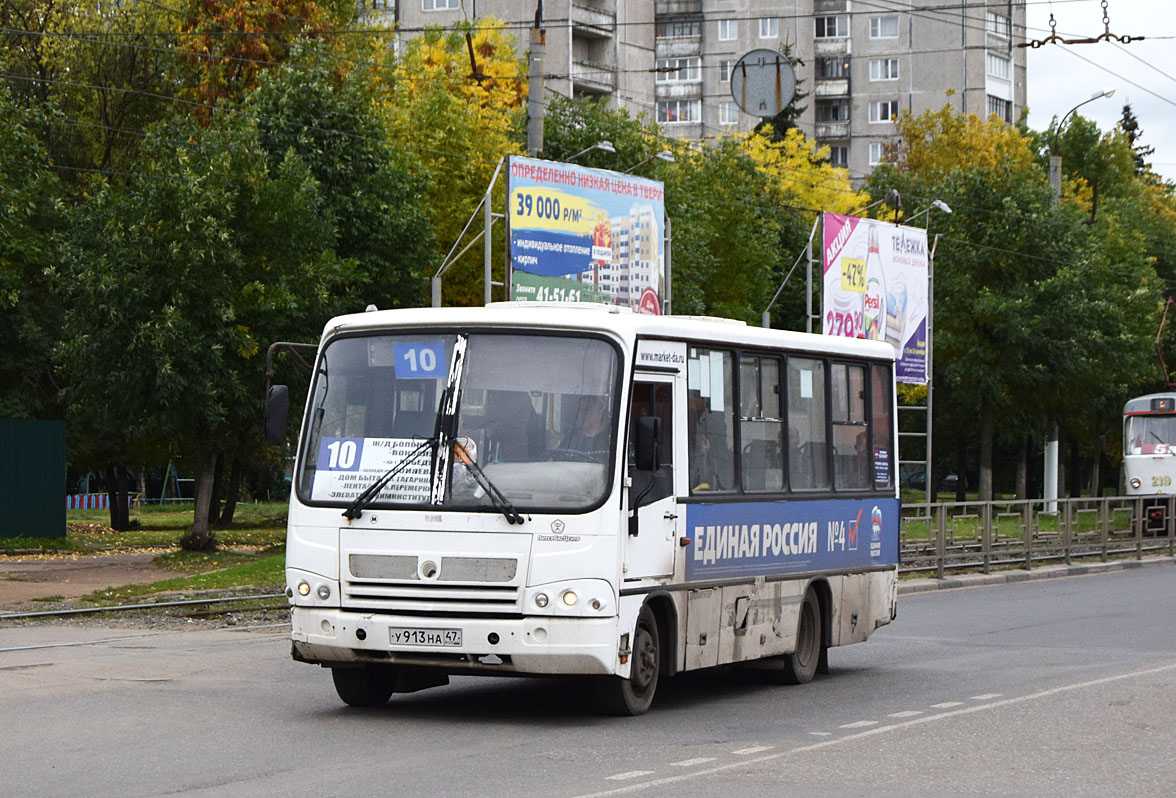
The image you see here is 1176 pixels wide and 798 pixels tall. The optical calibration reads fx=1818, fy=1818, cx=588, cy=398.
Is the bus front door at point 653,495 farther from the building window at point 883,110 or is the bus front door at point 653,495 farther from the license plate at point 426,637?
the building window at point 883,110

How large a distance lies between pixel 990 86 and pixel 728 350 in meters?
91.5

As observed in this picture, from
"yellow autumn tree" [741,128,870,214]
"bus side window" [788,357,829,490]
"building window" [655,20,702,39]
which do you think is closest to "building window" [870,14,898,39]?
"building window" [655,20,702,39]

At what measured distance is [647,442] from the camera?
11758mm

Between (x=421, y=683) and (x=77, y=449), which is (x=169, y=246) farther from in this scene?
(x=421, y=683)

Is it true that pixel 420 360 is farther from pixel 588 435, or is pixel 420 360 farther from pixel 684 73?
pixel 684 73

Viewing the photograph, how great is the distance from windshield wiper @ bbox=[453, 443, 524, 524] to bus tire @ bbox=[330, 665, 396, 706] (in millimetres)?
1569

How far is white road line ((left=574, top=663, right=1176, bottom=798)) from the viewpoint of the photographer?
9242mm

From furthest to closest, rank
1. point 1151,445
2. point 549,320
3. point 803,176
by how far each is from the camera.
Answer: point 803,176, point 1151,445, point 549,320

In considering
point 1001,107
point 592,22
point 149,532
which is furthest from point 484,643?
point 1001,107

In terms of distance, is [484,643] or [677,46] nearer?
[484,643]

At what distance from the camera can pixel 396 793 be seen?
8.91 metres

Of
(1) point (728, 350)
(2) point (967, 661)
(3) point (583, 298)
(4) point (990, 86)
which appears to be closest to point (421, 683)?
(1) point (728, 350)

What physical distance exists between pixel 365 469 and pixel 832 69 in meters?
98.6

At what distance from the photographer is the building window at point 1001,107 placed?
10106 cm
